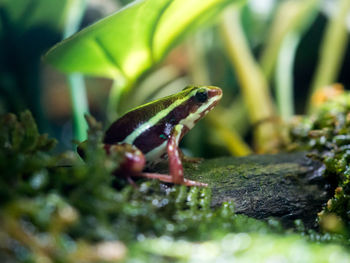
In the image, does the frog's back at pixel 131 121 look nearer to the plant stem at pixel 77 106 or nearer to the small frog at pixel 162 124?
the small frog at pixel 162 124

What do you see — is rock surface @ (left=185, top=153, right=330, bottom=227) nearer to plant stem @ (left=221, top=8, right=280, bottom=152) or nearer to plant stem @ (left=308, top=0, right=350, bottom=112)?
plant stem @ (left=221, top=8, right=280, bottom=152)

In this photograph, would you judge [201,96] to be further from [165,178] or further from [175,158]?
[165,178]

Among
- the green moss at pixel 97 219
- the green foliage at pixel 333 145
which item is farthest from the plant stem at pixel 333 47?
the green moss at pixel 97 219

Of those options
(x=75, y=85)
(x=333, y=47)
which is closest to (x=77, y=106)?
(x=75, y=85)

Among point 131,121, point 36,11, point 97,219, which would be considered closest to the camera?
point 97,219

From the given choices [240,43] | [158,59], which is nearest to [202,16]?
[158,59]

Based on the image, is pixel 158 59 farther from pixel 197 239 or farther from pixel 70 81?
pixel 197 239

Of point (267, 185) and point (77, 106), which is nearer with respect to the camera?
point (267, 185)
